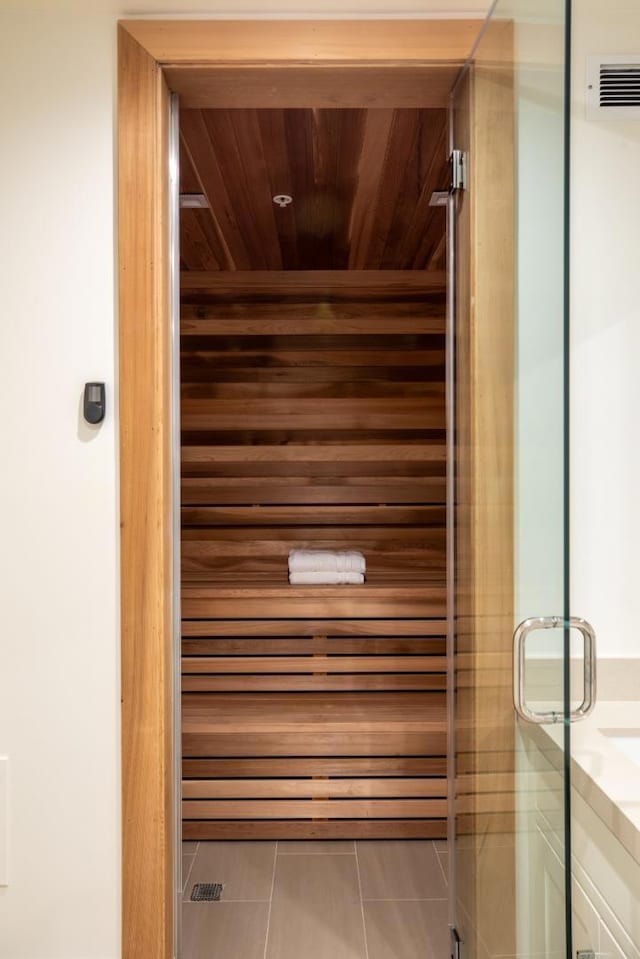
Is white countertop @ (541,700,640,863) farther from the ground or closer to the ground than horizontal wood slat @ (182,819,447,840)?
farther from the ground

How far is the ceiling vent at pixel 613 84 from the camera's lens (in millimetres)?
1525

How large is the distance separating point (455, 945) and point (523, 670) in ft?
3.52

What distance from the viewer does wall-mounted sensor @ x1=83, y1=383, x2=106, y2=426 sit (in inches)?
61.7

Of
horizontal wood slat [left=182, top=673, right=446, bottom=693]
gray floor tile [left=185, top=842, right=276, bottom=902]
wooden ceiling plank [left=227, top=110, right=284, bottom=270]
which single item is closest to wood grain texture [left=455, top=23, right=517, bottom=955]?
wooden ceiling plank [left=227, top=110, right=284, bottom=270]

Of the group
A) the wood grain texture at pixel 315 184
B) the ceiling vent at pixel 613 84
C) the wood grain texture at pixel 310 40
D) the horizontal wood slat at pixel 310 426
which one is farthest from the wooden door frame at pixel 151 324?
the horizontal wood slat at pixel 310 426

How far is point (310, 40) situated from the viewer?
1560 mm

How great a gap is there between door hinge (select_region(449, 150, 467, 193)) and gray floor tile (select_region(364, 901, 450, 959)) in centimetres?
197

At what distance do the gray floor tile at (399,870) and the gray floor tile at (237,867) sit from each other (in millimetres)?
319

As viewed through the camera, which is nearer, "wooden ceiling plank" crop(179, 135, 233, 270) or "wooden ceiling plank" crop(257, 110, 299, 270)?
"wooden ceiling plank" crop(257, 110, 299, 270)

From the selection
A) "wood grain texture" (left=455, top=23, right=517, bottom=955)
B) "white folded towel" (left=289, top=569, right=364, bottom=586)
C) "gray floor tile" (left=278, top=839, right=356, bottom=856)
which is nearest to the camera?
"wood grain texture" (left=455, top=23, right=517, bottom=955)

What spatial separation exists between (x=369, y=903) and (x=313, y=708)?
70 cm

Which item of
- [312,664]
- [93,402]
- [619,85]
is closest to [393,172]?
[619,85]

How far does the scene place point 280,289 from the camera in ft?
10.7

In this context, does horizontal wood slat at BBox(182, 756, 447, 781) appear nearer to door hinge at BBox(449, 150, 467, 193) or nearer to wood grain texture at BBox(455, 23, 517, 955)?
wood grain texture at BBox(455, 23, 517, 955)
